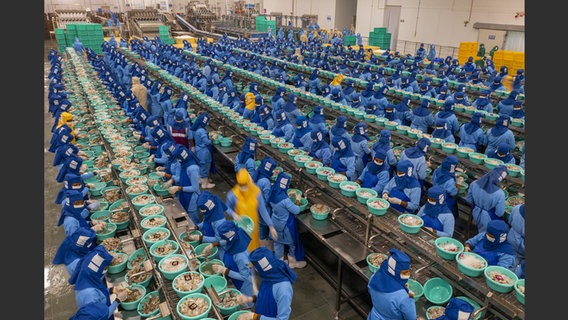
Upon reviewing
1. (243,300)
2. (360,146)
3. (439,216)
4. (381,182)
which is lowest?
(243,300)

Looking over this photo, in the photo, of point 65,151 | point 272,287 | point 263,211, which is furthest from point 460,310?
point 65,151

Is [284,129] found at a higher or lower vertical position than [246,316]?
higher

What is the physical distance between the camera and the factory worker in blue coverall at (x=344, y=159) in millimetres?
7473

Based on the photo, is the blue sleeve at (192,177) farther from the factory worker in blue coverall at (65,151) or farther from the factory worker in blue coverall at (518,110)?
the factory worker in blue coverall at (518,110)

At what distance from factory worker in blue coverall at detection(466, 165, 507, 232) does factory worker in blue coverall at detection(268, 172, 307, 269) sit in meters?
2.79

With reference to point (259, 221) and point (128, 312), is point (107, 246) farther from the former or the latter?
point (259, 221)

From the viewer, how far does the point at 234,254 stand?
461cm

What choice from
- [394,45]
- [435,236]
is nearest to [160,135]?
[435,236]

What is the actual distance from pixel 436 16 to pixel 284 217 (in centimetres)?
2477

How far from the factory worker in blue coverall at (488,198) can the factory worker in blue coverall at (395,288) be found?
9.01ft

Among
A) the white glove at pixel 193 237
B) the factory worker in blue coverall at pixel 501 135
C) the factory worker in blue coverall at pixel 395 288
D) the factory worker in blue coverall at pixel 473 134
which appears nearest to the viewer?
the factory worker in blue coverall at pixel 395 288

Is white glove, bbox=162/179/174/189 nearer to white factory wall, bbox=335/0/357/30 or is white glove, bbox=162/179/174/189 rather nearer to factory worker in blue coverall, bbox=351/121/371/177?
factory worker in blue coverall, bbox=351/121/371/177

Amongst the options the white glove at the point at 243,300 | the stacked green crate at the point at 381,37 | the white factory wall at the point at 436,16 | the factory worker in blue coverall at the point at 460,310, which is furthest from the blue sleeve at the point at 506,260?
the stacked green crate at the point at 381,37

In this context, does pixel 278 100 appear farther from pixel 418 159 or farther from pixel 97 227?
pixel 97 227
